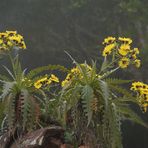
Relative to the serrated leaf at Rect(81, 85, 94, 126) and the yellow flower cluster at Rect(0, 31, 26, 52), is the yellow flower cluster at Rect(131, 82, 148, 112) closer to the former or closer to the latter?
the serrated leaf at Rect(81, 85, 94, 126)

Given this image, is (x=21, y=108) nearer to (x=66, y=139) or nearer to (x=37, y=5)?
(x=66, y=139)

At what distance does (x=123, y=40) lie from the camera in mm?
3666

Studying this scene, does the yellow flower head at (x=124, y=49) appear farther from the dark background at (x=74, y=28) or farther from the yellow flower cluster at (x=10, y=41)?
the dark background at (x=74, y=28)

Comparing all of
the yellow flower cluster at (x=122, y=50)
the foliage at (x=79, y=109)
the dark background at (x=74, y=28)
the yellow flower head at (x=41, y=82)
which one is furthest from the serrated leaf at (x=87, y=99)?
the dark background at (x=74, y=28)

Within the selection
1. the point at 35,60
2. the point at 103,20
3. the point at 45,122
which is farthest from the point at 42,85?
the point at 35,60

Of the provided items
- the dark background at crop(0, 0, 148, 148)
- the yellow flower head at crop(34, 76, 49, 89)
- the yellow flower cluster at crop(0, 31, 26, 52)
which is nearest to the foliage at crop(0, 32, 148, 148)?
the yellow flower head at crop(34, 76, 49, 89)

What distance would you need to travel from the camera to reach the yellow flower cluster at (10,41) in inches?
141

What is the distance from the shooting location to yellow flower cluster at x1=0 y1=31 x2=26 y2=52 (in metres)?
3.57

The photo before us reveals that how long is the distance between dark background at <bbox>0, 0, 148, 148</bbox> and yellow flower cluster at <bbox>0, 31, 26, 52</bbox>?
271 inches

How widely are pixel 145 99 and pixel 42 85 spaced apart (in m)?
0.75

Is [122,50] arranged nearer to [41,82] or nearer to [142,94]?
[142,94]

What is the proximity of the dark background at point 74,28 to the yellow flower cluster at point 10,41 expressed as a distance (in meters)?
6.88

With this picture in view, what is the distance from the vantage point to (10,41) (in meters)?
3.56

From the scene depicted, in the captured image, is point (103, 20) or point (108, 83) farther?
point (103, 20)
